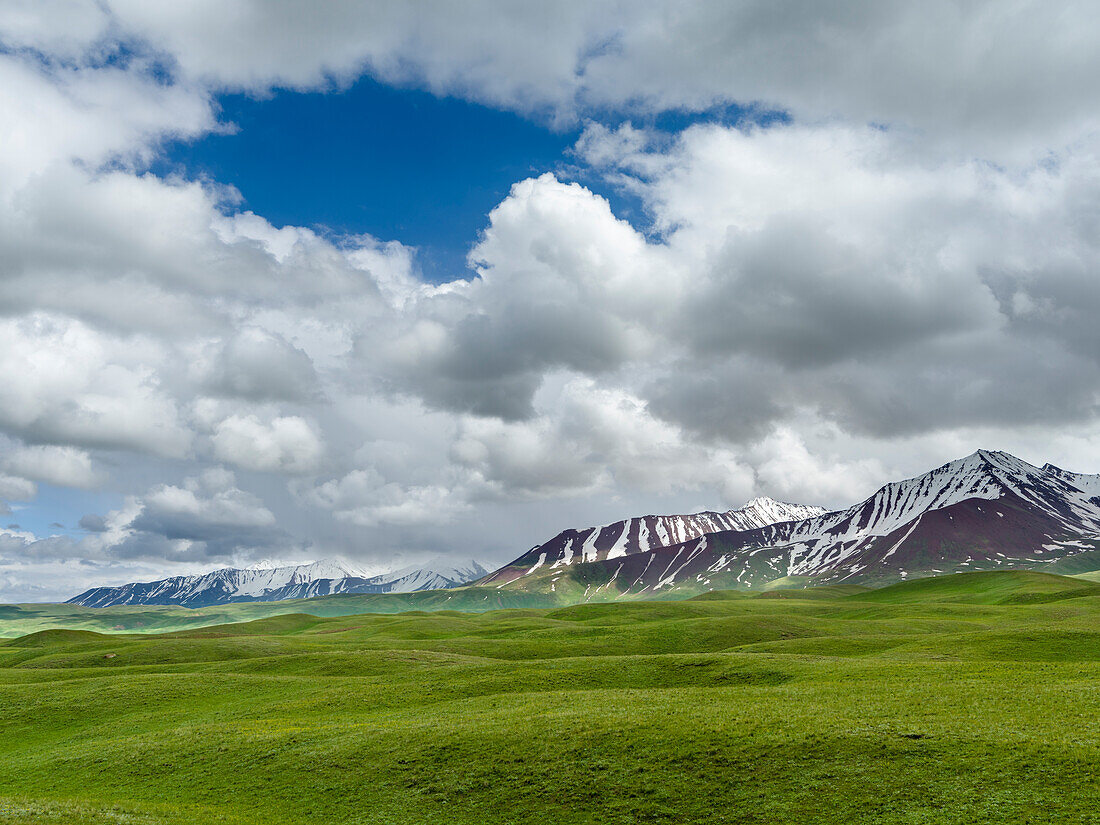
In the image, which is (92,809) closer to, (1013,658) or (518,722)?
(518,722)

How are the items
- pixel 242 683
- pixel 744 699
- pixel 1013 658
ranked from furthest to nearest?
1. pixel 242 683
2. pixel 1013 658
3. pixel 744 699

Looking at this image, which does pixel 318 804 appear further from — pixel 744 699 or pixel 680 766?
pixel 744 699

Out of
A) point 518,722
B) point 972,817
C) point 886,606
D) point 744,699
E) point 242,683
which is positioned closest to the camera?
point 972,817

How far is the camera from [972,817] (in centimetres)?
2655

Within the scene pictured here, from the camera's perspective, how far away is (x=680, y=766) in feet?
114

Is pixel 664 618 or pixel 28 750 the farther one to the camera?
pixel 664 618

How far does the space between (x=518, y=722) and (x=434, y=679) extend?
2568cm

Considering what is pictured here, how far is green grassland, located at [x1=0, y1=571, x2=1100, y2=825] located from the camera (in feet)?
100

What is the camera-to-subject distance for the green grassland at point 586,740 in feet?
100

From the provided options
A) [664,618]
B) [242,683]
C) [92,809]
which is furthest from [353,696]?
[664,618]

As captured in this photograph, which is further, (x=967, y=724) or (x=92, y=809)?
(x=967, y=724)

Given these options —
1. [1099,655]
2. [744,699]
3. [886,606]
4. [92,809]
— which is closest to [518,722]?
[744,699]

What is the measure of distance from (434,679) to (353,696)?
854cm

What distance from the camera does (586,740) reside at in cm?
3875
